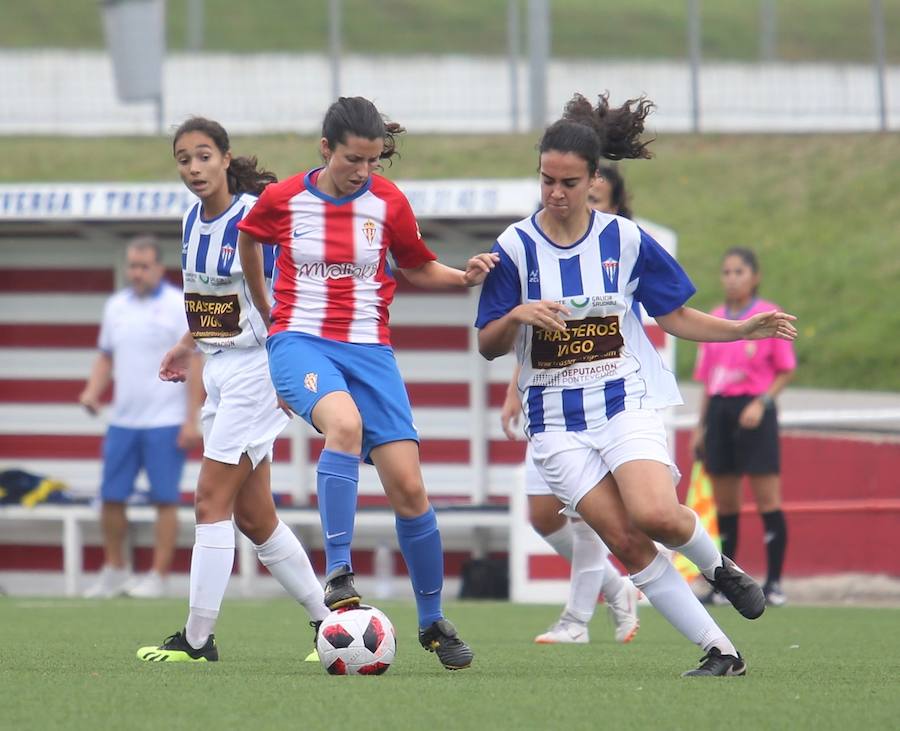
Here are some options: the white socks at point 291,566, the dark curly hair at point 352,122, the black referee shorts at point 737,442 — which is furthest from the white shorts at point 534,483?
the black referee shorts at point 737,442

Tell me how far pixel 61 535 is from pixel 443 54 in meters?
9.76

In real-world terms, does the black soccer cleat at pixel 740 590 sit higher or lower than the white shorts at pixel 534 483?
lower

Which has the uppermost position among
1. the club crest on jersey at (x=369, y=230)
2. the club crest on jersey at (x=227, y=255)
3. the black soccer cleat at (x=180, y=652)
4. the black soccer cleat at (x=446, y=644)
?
the club crest on jersey at (x=369, y=230)

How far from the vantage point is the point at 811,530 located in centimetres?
1240

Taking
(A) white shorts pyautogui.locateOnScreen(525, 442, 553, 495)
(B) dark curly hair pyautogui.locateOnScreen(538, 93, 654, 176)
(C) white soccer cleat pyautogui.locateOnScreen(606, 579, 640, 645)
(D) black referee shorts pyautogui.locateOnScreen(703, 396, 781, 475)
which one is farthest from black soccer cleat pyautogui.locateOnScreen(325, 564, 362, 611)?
(D) black referee shorts pyautogui.locateOnScreen(703, 396, 781, 475)

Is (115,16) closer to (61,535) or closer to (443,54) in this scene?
(443,54)

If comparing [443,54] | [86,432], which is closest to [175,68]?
[443,54]

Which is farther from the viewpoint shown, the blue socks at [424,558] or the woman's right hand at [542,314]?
the blue socks at [424,558]

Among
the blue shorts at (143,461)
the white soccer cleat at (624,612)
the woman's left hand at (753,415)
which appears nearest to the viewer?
the white soccer cleat at (624,612)

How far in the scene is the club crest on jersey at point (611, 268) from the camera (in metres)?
6.05

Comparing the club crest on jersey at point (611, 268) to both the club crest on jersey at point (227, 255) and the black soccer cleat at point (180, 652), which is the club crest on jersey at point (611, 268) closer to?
the club crest on jersey at point (227, 255)

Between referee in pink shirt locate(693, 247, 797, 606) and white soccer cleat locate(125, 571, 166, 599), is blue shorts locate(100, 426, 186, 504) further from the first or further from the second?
referee in pink shirt locate(693, 247, 797, 606)

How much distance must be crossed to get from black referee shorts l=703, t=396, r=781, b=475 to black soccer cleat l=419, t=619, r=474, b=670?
5.24 m

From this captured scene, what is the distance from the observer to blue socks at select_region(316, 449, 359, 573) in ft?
19.0
